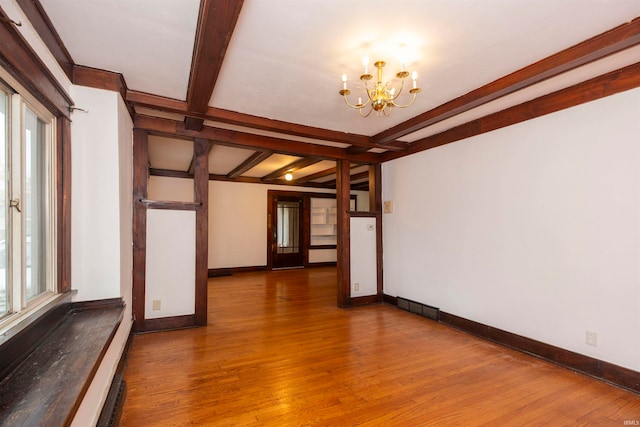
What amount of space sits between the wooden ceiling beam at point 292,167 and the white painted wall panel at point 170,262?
2.30 meters

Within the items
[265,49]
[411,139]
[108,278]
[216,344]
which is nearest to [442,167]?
[411,139]

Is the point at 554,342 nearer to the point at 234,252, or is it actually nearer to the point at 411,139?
the point at 411,139

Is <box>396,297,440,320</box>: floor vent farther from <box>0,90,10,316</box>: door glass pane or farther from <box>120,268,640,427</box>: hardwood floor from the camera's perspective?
<box>0,90,10,316</box>: door glass pane

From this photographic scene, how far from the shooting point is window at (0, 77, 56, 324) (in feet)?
4.87

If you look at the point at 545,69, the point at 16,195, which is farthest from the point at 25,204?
the point at 545,69

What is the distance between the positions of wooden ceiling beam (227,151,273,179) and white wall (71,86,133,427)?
7.02 ft

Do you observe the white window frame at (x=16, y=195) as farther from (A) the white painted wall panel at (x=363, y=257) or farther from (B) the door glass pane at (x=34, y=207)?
(A) the white painted wall panel at (x=363, y=257)

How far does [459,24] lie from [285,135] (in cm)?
251

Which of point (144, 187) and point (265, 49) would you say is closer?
point (265, 49)

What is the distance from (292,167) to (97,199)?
13.5 ft

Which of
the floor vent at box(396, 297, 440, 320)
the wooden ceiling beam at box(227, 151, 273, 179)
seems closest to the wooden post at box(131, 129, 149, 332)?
the wooden ceiling beam at box(227, 151, 273, 179)

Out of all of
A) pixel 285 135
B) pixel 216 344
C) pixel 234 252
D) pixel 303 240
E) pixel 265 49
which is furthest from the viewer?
pixel 303 240

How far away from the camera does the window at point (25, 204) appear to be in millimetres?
1484

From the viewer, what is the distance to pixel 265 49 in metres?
2.10
